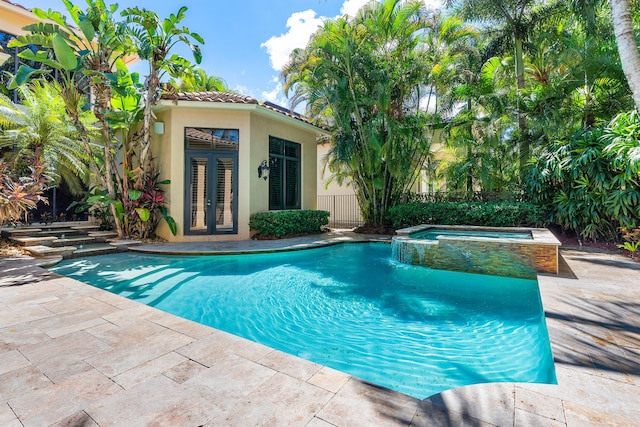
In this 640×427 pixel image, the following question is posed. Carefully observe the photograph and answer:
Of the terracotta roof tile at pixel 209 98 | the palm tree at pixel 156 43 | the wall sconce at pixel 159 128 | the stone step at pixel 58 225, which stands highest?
the palm tree at pixel 156 43

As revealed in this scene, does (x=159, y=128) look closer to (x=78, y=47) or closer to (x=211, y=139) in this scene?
(x=211, y=139)

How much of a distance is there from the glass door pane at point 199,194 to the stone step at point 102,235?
2543 millimetres

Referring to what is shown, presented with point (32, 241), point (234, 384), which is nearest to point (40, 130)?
point (32, 241)

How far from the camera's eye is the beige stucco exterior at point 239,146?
9.80 meters

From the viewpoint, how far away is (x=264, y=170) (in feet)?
35.5

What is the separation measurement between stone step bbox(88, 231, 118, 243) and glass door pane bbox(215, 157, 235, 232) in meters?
3.37

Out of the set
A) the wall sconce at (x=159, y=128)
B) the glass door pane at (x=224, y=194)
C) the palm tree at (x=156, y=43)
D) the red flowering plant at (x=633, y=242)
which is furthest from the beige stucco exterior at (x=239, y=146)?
the red flowering plant at (x=633, y=242)

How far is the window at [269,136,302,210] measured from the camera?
1158 centimetres

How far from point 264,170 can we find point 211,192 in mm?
1974

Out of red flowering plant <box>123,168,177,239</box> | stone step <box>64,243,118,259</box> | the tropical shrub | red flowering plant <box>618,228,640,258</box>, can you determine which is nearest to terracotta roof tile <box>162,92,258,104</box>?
red flowering plant <box>123,168,177,239</box>

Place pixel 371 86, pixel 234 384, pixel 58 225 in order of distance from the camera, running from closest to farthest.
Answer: pixel 234 384 → pixel 58 225 → pixel 371 86

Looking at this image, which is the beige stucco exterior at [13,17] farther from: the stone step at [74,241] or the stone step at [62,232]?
the stone step at [74,241]

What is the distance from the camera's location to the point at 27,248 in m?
7.54

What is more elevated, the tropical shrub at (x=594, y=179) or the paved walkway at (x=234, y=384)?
the tropical shrub at (x=594, y=179)
